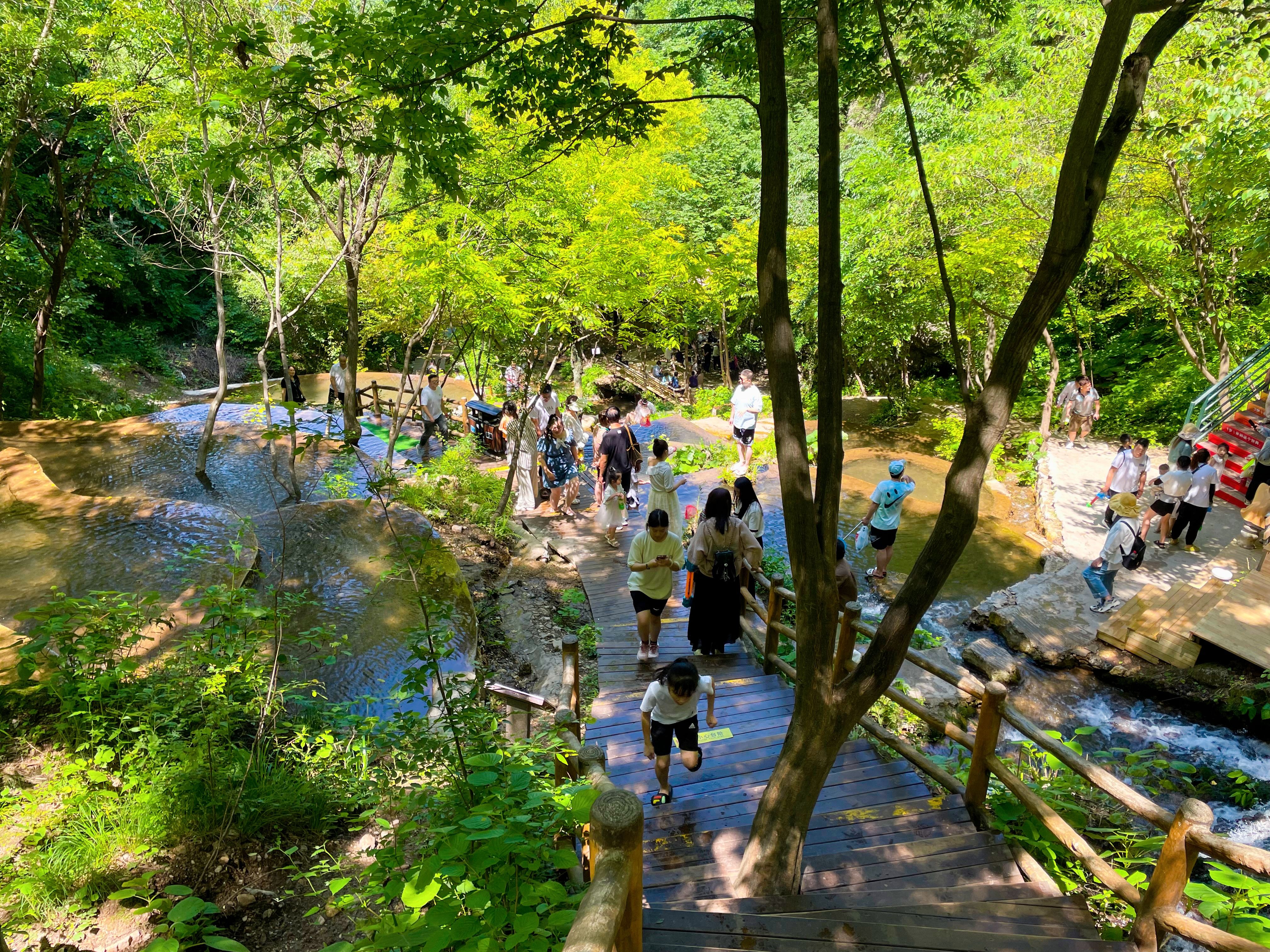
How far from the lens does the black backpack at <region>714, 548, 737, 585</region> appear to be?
A: 5.80 meters

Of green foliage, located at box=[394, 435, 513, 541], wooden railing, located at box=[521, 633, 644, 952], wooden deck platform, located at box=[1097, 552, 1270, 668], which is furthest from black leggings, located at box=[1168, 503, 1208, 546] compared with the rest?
wooden railing, located at box=[521, 633, 644, 952]

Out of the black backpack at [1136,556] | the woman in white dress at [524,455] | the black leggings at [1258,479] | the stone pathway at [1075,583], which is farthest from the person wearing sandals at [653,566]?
the black leggings at [1258,479]

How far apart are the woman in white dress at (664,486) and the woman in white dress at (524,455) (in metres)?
2.84

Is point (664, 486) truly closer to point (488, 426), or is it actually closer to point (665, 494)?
point (665, 494)

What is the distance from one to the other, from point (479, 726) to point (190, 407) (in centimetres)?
1476

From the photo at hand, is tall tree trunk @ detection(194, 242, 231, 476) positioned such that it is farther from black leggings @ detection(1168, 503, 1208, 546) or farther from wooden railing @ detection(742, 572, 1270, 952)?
black leggings @ detection(1168, 503, 1208, 546)

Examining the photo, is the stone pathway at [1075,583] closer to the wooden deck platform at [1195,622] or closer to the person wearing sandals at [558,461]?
the wooden deck platform at [1195,622]

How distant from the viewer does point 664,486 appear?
7449 millimetres

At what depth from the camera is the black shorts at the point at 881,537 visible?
29.0 feet

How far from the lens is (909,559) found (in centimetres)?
1114

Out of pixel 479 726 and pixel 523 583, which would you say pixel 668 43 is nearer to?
pixel 523 583

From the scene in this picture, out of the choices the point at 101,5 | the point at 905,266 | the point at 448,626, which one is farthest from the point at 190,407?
the point at 905,266

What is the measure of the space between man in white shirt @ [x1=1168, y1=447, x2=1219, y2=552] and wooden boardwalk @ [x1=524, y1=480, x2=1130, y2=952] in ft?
24.1

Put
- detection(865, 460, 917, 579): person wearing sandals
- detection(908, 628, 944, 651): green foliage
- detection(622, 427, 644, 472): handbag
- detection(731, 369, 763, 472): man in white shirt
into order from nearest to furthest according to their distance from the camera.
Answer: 1. detection(908, 628, 944, 651): green foliage
2. detection(865, 460, 917, 579): person wearing sandals
3. detection(622, 427, 644, 472): handbag
4. detection(731, 369, 763, 472): man in white shirt
